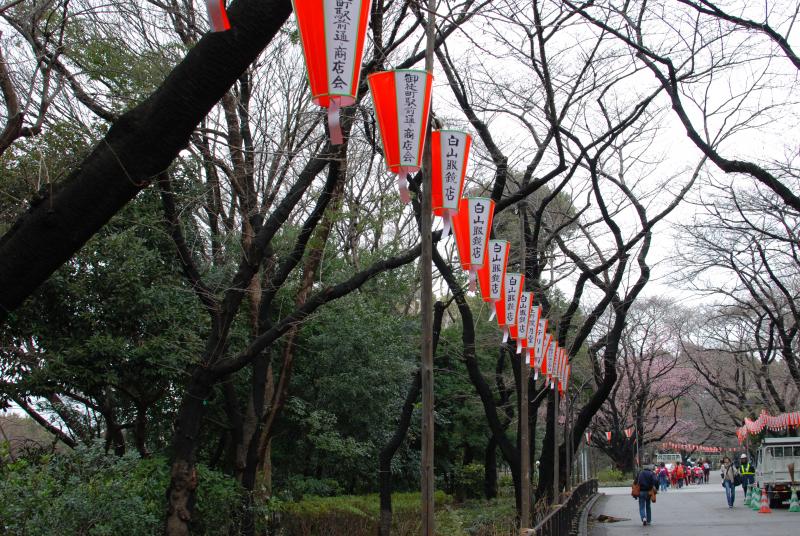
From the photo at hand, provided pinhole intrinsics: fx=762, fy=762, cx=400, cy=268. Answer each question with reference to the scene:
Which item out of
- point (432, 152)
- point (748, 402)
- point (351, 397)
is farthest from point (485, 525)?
point (748, 402)

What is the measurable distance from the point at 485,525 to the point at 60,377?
928 cm

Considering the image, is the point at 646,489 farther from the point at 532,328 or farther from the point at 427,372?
the point at 427,372

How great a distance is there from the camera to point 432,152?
8688 millimetres

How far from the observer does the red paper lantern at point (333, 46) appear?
6277 mm

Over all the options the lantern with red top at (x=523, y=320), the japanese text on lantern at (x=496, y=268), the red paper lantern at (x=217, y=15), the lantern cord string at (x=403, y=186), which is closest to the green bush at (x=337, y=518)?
the lantern with red top at (x=523, y=320)

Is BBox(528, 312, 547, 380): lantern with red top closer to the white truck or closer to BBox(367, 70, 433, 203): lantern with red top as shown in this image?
BBox(367, 70, 433, 203): lantern with red top

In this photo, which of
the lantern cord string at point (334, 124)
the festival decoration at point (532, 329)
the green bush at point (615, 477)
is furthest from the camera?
the green bush at point (615, 477)

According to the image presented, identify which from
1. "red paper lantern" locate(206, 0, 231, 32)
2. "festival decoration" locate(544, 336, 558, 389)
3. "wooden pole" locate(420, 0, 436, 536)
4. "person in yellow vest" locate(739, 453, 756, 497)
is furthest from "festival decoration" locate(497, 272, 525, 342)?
"person in yellow vest" locate(739, 453, 756, 497)

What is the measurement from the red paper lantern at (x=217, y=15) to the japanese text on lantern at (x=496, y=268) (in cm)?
805

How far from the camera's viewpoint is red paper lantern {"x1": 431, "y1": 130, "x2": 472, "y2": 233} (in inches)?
340

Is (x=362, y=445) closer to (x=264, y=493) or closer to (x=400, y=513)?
(x=400, y=513)

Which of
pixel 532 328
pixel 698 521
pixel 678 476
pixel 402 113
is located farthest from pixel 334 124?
pixel 678 476

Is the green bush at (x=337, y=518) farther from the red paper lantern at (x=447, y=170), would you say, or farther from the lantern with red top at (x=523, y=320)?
the red paper lantern at (x=447, y=170)

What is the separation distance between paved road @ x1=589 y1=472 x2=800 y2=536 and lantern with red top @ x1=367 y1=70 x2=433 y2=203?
13.4m
